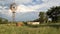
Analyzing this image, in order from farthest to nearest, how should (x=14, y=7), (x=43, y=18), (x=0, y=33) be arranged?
(x=43, y=18) < (x=14, y=7) < (x=0, y=33)

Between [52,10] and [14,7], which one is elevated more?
[14,7]

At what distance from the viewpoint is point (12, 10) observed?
25906mm

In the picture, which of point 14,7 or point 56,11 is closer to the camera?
point 14,7

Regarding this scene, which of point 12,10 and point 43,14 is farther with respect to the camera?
point 43,14

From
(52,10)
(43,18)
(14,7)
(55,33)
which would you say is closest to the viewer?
(55,33)

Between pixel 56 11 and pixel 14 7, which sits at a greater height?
pixel 14 7

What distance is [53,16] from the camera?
6825 cm

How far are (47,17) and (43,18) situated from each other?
10.6 feet

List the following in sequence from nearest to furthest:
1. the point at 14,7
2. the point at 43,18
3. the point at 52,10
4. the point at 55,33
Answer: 1. the point at 55,33
2. the point at 14,7
3. the point at 43,18
4. the point at 52,10

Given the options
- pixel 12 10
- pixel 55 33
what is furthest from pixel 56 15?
pixel 55 33

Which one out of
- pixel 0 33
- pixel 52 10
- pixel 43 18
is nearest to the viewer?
pixel 0 33

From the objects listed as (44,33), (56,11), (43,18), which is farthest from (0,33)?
(56,11)

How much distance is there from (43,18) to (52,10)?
276 inches

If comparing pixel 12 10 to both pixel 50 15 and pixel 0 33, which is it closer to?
pixel 0 33
